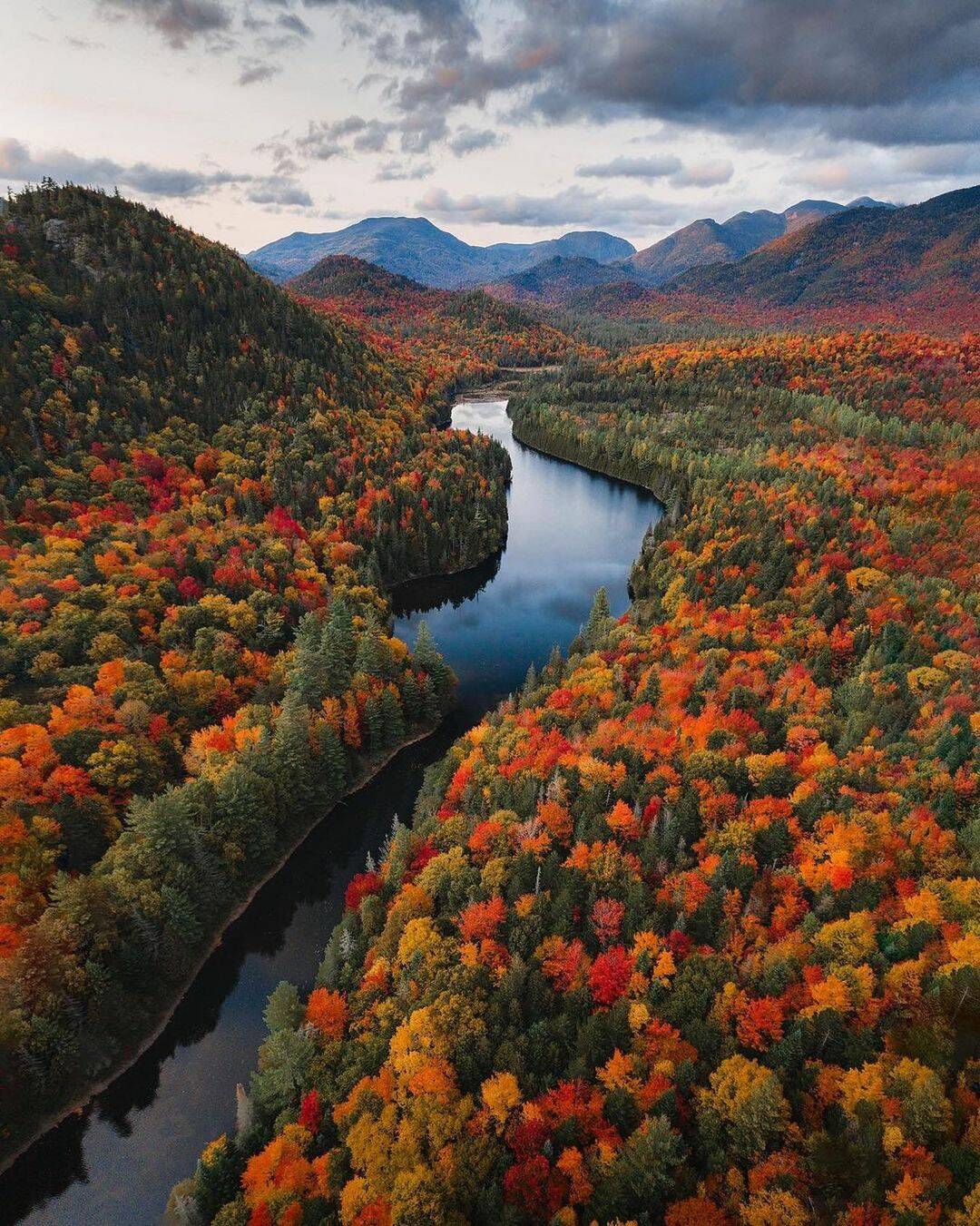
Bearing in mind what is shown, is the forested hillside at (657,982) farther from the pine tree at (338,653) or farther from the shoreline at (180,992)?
the pine tree at (338,653)

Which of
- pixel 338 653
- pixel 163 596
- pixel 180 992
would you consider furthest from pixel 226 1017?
pixel 163 596

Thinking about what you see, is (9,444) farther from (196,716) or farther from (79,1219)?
(79,1219)

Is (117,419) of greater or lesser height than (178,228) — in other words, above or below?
below

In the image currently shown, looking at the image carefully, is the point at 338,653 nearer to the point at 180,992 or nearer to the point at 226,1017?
the point at 180,992

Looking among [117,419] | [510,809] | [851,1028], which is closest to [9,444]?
[117,419]

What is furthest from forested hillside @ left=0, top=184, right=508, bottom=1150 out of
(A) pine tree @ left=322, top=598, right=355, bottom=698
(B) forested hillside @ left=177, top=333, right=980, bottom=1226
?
(B) forested hillside @ left=177, top=333, right=980, bottom=1226

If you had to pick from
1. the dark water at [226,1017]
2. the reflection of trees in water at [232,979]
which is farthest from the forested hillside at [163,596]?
the dark water at [226,1017]
